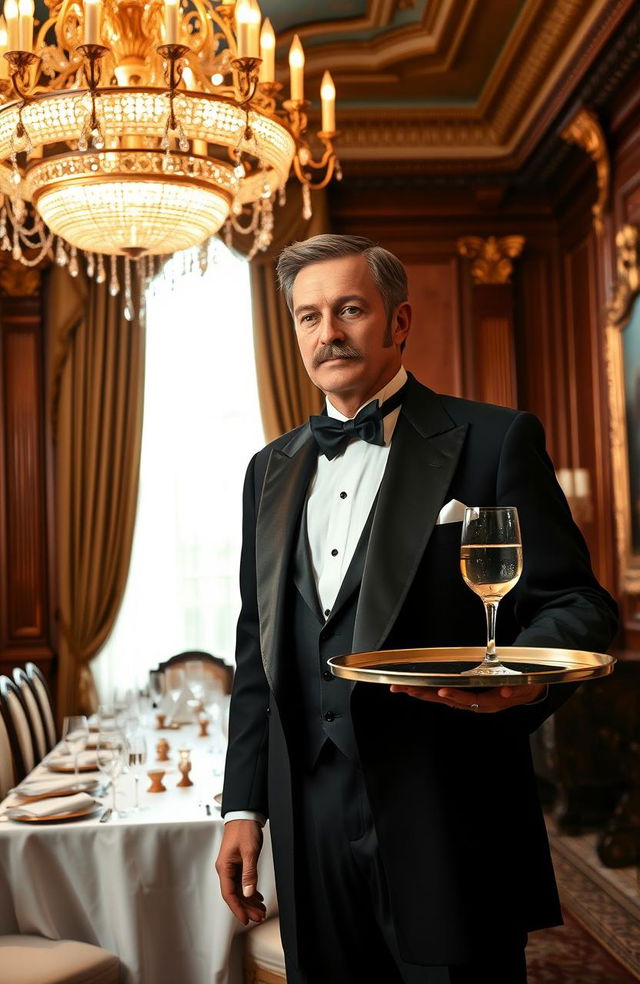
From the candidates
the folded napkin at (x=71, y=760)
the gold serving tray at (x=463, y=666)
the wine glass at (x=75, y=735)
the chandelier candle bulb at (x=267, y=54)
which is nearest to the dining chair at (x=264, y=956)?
the wine glass at (x=75, y=735)

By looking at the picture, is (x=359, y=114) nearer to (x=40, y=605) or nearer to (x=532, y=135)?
(x=532, y=135)

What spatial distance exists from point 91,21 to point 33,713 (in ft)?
8.90

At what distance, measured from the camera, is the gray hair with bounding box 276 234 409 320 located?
1.72 meters

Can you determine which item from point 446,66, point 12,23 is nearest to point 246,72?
point 12,23

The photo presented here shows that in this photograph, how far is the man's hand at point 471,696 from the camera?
1.28m

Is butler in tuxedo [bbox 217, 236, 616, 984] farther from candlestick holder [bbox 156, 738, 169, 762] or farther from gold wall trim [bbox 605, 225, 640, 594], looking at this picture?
gold wall trim [bbox 605, 225, 640, 594]

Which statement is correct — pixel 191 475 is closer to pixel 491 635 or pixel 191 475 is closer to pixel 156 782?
pixel 156 782

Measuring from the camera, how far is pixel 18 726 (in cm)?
411

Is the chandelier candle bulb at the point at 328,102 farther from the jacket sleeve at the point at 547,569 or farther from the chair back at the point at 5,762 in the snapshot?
the jacket sleeve at the point at 547,569

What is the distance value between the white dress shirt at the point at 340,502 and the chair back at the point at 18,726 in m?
2.38

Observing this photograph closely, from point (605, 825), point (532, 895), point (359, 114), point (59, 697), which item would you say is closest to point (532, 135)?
point (359, 114)

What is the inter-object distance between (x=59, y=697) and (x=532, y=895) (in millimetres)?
5324

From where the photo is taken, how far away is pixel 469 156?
6.56 meters

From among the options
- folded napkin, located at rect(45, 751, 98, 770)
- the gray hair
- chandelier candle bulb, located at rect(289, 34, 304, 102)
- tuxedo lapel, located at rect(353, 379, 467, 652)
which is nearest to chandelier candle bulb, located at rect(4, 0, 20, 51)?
chandelier candle bulb, located at rect(289, 34, 304, 102)
